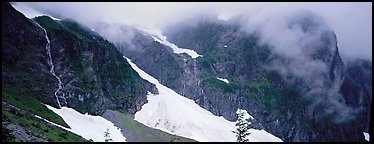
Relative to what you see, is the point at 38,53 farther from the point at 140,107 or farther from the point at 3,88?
the point at 140,107

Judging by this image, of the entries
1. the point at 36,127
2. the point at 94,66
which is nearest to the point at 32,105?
the point at 36,127

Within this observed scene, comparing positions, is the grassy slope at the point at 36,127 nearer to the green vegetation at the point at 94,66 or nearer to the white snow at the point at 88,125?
the white snow at the point at 88,125

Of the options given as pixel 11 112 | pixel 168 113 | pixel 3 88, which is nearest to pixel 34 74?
pixel 3 88

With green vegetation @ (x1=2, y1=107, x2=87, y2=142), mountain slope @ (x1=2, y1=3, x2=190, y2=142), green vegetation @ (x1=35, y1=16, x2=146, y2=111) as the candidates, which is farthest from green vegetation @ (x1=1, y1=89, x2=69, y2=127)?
green vegetation @ (x1=35, y1=16, x2=146, y2=111)

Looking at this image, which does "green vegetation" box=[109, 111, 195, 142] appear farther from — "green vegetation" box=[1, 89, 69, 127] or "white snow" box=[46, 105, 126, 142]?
"green vegetation" box=[1, 89, 69, 127]

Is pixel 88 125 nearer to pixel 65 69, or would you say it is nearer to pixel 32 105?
pixel 32 105
